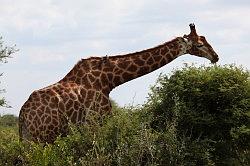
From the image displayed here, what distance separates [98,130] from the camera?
1118cm

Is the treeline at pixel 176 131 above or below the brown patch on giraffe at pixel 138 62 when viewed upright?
below

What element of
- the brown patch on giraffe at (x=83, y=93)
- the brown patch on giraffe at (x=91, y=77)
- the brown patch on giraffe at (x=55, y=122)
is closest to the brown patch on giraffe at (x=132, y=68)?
the brown patch on giraffe at (x=91, y=77)

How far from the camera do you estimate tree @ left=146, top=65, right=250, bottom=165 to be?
11688 mm

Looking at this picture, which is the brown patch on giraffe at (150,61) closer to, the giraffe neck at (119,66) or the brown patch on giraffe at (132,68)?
the giraffe neck at (119,66)

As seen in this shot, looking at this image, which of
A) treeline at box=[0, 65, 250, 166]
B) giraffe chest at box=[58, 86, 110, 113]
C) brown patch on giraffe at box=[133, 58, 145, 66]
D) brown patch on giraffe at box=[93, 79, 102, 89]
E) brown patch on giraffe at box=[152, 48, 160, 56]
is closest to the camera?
treeline at box=[0, 65, 250, 166]

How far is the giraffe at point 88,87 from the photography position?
12.7m

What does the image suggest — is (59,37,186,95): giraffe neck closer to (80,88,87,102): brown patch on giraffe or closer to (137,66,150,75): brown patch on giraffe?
(137,66,150,75): brown patch on giraffe

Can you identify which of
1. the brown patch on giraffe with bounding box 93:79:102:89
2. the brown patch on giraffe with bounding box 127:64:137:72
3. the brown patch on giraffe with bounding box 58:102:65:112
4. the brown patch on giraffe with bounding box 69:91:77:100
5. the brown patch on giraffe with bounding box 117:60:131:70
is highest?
the brown patch on giraffe with bounding box 117:60:131:70

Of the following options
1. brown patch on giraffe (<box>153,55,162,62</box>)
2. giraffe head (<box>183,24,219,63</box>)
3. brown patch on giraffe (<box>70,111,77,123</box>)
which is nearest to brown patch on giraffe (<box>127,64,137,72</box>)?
brown patch on giraffe (<box>153,55,162,62</box>)

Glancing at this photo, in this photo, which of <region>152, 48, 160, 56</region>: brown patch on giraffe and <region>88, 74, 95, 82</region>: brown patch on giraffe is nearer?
<region>88, 74, 95, 82</region>: brown patch on giraffe

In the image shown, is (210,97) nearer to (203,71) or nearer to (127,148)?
(203,71)

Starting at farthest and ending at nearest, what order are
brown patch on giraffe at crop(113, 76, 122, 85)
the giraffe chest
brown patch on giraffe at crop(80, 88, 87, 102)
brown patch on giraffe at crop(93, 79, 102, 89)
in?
brown patch on giraffe at crop(113, 76, 122, 85), brown patch on giraffe at crop(93, 79, 102, 89), brown patch on giraffe at crop(80, 88, 87, 102), the giraffe chest

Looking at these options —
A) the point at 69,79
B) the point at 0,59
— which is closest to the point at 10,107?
the point at 0,59

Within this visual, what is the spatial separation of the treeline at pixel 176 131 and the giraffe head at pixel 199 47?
4.27 feet
